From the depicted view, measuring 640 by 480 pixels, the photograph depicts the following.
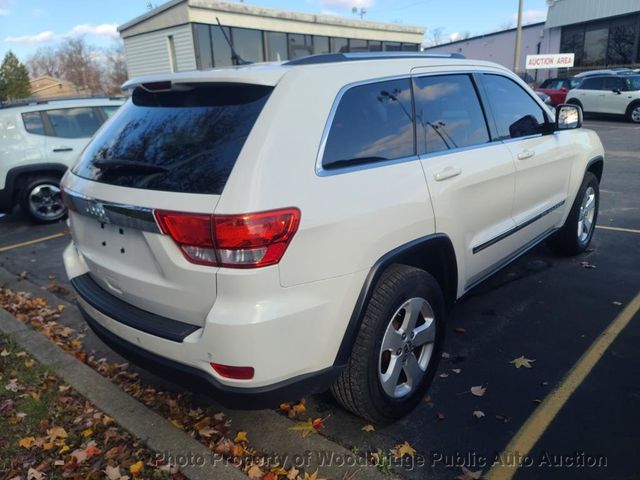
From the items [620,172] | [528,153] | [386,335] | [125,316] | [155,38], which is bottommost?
[620,172]

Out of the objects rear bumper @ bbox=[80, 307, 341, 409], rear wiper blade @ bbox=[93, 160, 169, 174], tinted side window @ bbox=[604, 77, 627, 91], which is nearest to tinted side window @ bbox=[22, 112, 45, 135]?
rear wiper blade @ bbox=[93, 160, 169, 174]

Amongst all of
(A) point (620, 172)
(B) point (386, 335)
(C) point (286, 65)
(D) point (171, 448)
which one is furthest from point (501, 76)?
(A) point (620, 172)

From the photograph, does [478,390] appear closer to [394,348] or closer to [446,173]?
[394,348]

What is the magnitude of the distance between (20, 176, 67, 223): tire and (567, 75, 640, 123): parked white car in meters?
18.3

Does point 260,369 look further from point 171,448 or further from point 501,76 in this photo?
point 501,76

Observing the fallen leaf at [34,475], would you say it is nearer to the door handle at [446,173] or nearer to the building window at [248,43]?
the door handle at [446,173]

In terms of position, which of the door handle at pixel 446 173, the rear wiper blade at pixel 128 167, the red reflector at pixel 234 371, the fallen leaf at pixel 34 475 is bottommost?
the fallen leaf at pixel 34 475

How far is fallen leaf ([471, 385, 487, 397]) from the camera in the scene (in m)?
3.02

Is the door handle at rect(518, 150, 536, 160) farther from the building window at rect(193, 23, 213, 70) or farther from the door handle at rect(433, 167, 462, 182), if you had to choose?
the building window at rect(193, 23, 213, 70)

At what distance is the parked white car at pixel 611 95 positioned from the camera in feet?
58.3

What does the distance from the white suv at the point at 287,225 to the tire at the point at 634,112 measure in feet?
58.6

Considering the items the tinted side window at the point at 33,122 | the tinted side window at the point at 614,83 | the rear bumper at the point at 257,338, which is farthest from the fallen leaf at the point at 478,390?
the tinted side window at the point at 614,83

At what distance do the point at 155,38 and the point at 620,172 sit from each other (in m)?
17.9

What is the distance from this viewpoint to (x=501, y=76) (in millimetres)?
3820
